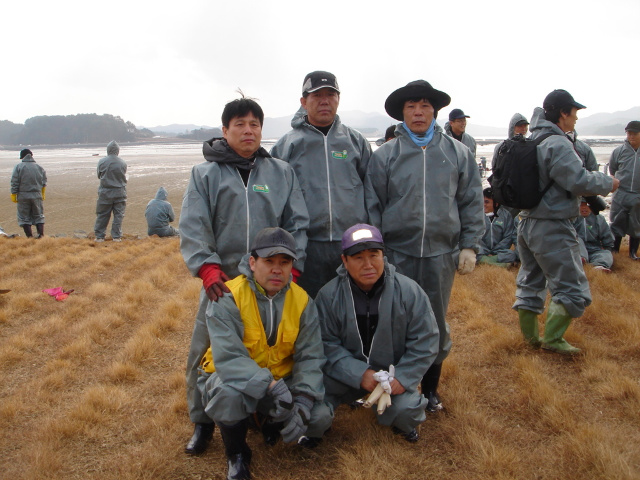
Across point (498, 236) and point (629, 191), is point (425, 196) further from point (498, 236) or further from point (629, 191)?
point (629, 191)

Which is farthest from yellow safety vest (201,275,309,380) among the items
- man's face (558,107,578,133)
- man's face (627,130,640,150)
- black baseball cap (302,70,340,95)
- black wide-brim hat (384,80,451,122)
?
man's face (627,130,640,150)

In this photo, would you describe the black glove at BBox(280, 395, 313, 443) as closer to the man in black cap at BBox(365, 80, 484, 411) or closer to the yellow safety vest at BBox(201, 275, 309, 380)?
the yellow safety vest at BBox(201, 275, 309, 380)

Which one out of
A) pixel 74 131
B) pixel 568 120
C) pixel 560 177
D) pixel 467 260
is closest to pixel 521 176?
pixel 560 177

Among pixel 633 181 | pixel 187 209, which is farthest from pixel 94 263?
pixel 633 181

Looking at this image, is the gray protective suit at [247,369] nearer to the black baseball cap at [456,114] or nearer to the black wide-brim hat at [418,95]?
the black wide-brim hat at [418,95]

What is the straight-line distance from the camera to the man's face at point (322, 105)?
324cm

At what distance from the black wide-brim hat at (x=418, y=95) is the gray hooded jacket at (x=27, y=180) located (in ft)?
35.4

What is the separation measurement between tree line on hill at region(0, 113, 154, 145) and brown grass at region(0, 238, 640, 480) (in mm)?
141879

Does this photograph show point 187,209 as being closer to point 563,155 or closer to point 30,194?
point 563,155

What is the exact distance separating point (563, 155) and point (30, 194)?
12104 millimetres

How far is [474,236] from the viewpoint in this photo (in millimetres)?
3379

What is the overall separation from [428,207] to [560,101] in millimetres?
1810

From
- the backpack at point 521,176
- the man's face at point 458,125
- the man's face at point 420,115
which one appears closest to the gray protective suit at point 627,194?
the man's face at point 458,125

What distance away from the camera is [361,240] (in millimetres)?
2914
